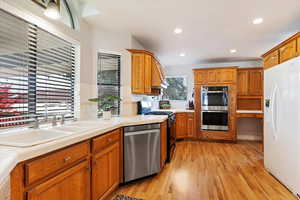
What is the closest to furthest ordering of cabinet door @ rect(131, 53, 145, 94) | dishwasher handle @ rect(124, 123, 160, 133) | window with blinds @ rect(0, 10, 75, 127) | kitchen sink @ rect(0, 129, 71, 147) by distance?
kitchen sink @ rect(0, 129, 71, 147) < window with blinds @ rect(0, 10, 75, 127) < dishwasher handle @ rect(124, 123, 160, 133) < cabinet door @ rect(131, 53, 145, 94)

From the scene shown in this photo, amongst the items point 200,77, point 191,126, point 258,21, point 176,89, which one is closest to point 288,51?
point 258,21

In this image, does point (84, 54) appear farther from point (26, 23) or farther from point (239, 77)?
point (239, 77)

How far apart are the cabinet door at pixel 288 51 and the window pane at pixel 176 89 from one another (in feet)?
11.3

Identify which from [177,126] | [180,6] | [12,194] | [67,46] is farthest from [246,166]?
[67,46]

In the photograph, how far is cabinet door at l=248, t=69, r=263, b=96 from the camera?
4.71 m

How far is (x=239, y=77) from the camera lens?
15.9 feet

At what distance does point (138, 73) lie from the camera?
10.4 ft

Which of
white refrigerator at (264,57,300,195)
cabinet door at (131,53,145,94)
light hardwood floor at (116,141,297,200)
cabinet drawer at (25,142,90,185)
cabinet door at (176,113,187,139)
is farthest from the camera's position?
cabinet door at (176,113,187,139)

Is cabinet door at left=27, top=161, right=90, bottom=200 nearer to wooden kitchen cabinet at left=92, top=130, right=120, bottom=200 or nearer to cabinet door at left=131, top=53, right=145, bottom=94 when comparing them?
wooden kitchen cabinet at left=92, top=130, right=120, bottom=200

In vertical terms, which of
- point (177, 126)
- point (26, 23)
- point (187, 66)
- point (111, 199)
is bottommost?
point (111, 199)

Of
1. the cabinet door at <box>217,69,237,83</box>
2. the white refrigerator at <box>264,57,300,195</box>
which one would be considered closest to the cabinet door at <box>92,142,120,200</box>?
the white refrigerator at <box>264,57,300,195</box>

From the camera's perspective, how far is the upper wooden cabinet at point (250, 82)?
4.72 m

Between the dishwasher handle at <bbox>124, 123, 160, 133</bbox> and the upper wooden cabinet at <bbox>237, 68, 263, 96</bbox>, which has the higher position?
the upper wooden cabinet at <bbox>237, 68, 263, 96</bbox>

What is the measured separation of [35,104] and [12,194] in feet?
3.95
